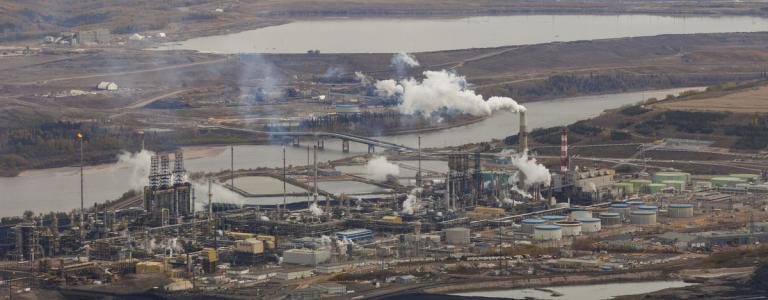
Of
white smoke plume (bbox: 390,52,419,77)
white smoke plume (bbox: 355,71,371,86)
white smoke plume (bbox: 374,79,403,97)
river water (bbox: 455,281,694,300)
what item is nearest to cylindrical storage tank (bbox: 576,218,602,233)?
river water (bbox: 455,281,694,300)

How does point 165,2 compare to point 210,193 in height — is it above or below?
above

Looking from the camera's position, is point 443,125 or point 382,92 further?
point 382,92

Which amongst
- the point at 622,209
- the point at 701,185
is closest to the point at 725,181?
the point at 701,185

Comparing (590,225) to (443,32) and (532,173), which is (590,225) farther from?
(443,32)

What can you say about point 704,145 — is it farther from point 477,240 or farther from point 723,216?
point 477,240

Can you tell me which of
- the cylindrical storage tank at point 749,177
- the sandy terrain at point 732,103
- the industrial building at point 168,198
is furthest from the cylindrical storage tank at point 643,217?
the sandy terrain at point 732,103

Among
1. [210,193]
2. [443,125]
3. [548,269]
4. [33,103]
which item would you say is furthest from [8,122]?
[548,269]
